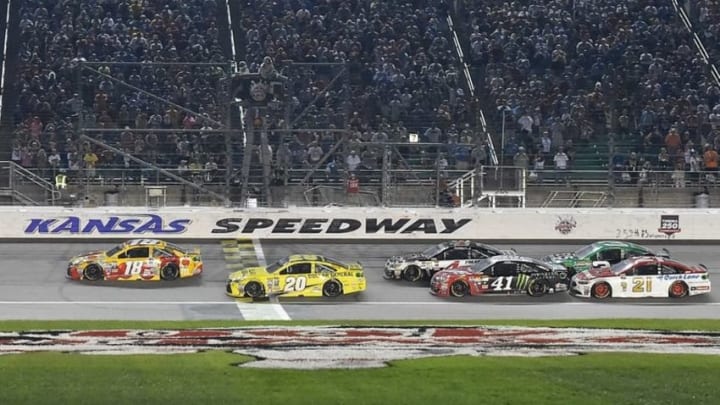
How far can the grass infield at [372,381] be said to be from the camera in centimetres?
1573

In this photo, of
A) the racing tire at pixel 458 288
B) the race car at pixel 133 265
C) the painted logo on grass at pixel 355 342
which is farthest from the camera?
the race car at pixel 133 265

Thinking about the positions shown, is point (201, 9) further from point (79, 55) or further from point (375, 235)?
point (375, 235)

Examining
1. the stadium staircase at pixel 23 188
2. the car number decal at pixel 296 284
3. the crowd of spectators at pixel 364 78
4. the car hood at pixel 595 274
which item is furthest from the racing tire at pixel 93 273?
the car hood at pixel 595 274

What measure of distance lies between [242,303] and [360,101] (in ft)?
57.0

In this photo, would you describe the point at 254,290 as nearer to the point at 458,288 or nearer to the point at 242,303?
the point at 242,303

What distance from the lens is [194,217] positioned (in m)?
37.6

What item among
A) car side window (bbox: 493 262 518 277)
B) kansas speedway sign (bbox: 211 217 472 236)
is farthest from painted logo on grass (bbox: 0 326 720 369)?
kansas speedway sign (bbox: 211 217 472 236)

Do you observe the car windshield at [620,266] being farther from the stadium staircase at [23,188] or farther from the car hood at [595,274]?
the stadium staircase at [23,188]

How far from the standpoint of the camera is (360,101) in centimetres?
4572

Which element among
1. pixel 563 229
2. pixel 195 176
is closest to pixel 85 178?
pixel 195 176

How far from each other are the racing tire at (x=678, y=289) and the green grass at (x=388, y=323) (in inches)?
156

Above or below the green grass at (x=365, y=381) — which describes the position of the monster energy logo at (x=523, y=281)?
above

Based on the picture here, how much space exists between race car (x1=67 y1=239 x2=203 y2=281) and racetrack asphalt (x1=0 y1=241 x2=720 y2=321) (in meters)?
0.26

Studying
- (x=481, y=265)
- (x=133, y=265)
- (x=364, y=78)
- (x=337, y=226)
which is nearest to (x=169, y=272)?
(x=133, y=265)
